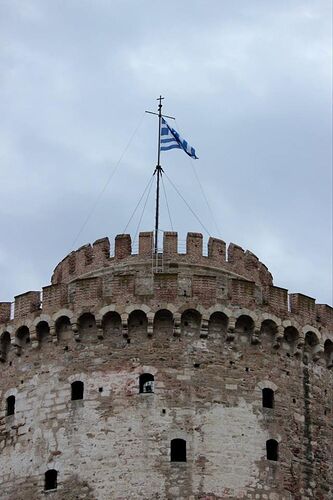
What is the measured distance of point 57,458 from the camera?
36.3 m

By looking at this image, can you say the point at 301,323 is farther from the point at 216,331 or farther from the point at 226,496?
the point at 226,496

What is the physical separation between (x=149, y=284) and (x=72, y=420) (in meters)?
4.30

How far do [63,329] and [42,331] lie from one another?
26.7 inches

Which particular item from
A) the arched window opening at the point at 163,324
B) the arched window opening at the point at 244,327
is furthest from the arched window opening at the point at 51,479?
the arched window opening at the point at 244,327

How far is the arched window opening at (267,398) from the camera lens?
37312 millimetres

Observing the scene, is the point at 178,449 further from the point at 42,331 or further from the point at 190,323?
the point at 42,331

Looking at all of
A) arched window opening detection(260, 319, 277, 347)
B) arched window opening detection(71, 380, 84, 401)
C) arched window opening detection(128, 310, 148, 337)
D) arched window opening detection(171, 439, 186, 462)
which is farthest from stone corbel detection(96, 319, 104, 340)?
arched window opening detection(260, 319, 277, 347)

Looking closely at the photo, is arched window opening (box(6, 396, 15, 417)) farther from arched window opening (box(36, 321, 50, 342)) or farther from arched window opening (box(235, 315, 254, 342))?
arched window opening (box(235, 315, 254, 342))

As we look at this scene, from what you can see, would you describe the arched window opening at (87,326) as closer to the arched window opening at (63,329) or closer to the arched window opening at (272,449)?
the arched window opening at (63,329)

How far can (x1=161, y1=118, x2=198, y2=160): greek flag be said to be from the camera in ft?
140

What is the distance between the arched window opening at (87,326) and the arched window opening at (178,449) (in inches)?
154

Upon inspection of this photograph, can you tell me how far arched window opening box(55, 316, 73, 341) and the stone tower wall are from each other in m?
0.04

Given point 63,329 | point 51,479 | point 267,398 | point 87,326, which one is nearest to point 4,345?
point 63,329

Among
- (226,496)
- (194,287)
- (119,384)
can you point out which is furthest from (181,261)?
(226,496)
